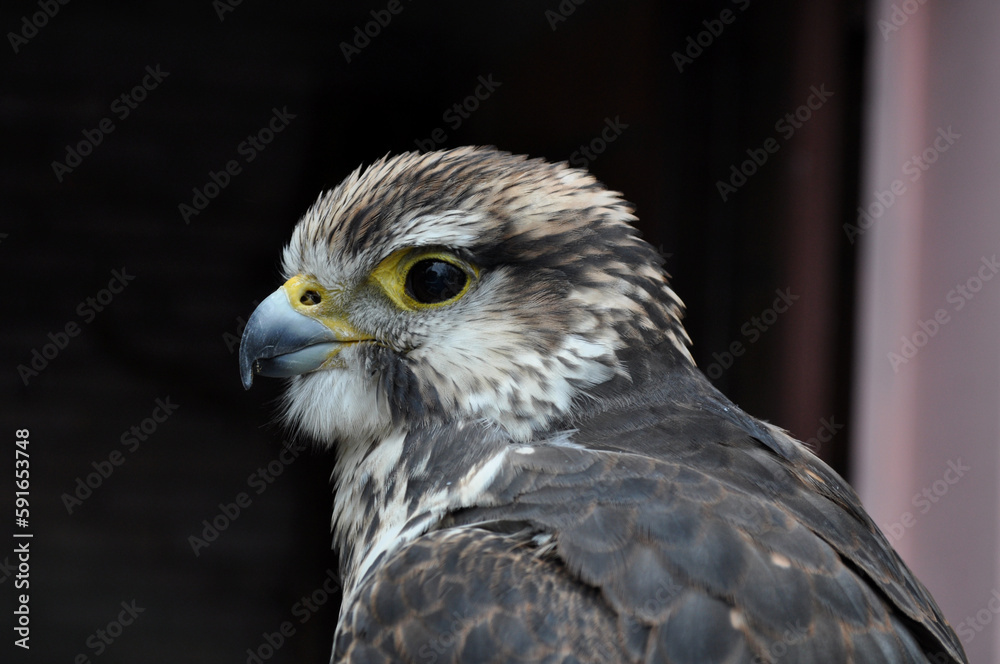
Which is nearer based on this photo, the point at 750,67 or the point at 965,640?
the point at 965,640

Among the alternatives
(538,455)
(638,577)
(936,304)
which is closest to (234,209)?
(936,304)

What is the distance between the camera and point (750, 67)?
4.54 meters

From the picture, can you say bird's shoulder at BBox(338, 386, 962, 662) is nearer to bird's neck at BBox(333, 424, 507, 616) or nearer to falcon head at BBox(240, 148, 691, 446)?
bird's neck at BBox(333, 424, 507, 616)

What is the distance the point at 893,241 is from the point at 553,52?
78.5 inches

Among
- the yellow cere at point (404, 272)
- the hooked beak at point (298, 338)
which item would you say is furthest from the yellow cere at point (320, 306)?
the yellow cere at point (404, 272)

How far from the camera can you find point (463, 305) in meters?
2.04

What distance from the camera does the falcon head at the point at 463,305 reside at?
2.00 m

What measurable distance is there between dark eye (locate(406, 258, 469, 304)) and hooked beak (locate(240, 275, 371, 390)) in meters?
0.18

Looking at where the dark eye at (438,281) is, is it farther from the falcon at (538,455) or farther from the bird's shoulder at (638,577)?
the bird's shoulder at (638,577)

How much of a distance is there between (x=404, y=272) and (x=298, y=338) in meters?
0.29

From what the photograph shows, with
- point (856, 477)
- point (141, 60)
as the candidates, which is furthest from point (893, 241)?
point (141, 60)

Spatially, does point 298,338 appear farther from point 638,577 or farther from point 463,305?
point 638,577

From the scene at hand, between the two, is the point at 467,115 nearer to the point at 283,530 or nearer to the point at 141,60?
the point at 141,60

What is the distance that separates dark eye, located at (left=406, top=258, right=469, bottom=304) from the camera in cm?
205
